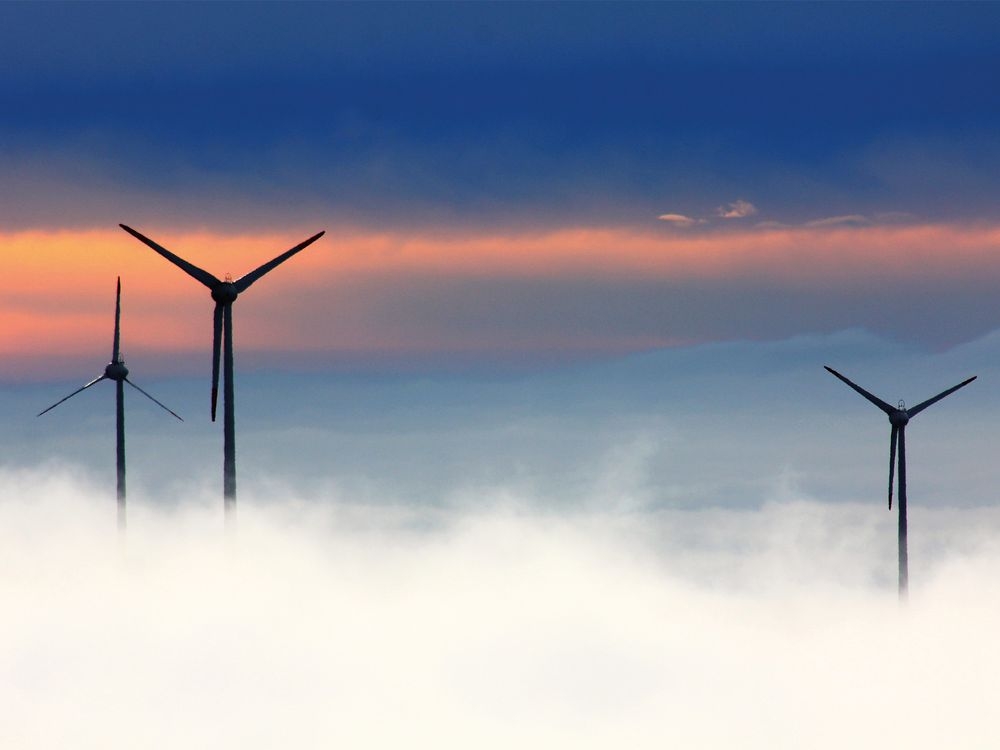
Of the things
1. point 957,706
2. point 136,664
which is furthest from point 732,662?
point 136,664

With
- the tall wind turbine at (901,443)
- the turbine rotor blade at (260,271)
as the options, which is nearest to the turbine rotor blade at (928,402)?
the tall wind turbine at (901,443)

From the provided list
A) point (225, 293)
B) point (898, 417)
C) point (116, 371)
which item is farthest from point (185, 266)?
point (898, 417)

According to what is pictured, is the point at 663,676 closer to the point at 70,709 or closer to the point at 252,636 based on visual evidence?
the point at 252,636

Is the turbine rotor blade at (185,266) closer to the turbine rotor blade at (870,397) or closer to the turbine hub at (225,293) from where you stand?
the turbine hub at (225,293)

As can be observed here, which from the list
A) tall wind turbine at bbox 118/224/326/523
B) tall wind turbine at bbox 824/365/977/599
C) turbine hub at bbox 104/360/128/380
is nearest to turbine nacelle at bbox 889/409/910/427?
tall wind turbine at bbox 824/365/977/599

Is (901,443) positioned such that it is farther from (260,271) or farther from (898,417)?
(260,271)

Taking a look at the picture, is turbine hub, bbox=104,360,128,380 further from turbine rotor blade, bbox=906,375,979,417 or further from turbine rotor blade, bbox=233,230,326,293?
turbine rotor blade, bbox=906,375,979,417
